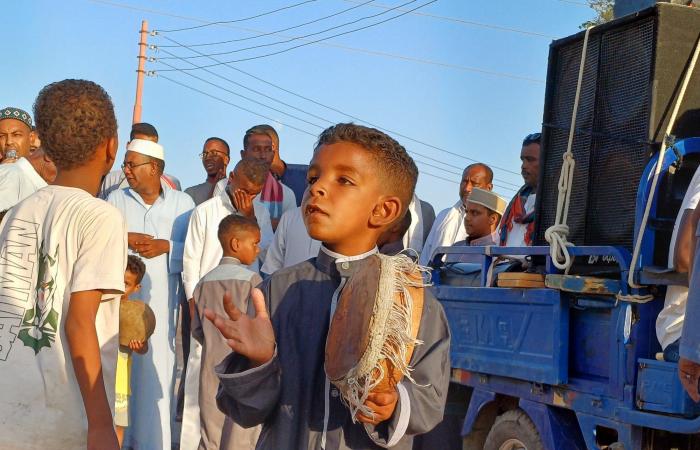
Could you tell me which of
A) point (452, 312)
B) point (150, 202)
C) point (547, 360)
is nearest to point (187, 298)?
point (150, 202)

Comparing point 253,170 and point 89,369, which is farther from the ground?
point 253,170

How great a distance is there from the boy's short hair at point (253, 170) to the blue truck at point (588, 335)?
2.34 metres

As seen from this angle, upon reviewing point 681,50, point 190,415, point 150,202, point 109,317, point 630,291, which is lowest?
point 190,415

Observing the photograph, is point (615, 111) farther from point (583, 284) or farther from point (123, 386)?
point (123, 386)

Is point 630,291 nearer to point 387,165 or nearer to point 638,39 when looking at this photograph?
point 638,39

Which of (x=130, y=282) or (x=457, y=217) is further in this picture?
(x=457, y=217)

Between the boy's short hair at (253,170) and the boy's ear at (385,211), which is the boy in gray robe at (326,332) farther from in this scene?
the boy's short hair at (253,170)

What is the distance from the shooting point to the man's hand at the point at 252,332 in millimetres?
2672

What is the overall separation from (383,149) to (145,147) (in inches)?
218

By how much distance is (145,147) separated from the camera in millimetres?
8359

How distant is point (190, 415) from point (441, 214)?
8.77 feet

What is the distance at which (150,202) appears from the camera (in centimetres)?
847

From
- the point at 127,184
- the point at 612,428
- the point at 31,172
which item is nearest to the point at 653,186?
the point at 612,428

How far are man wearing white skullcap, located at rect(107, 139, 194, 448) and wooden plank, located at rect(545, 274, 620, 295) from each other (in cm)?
395
